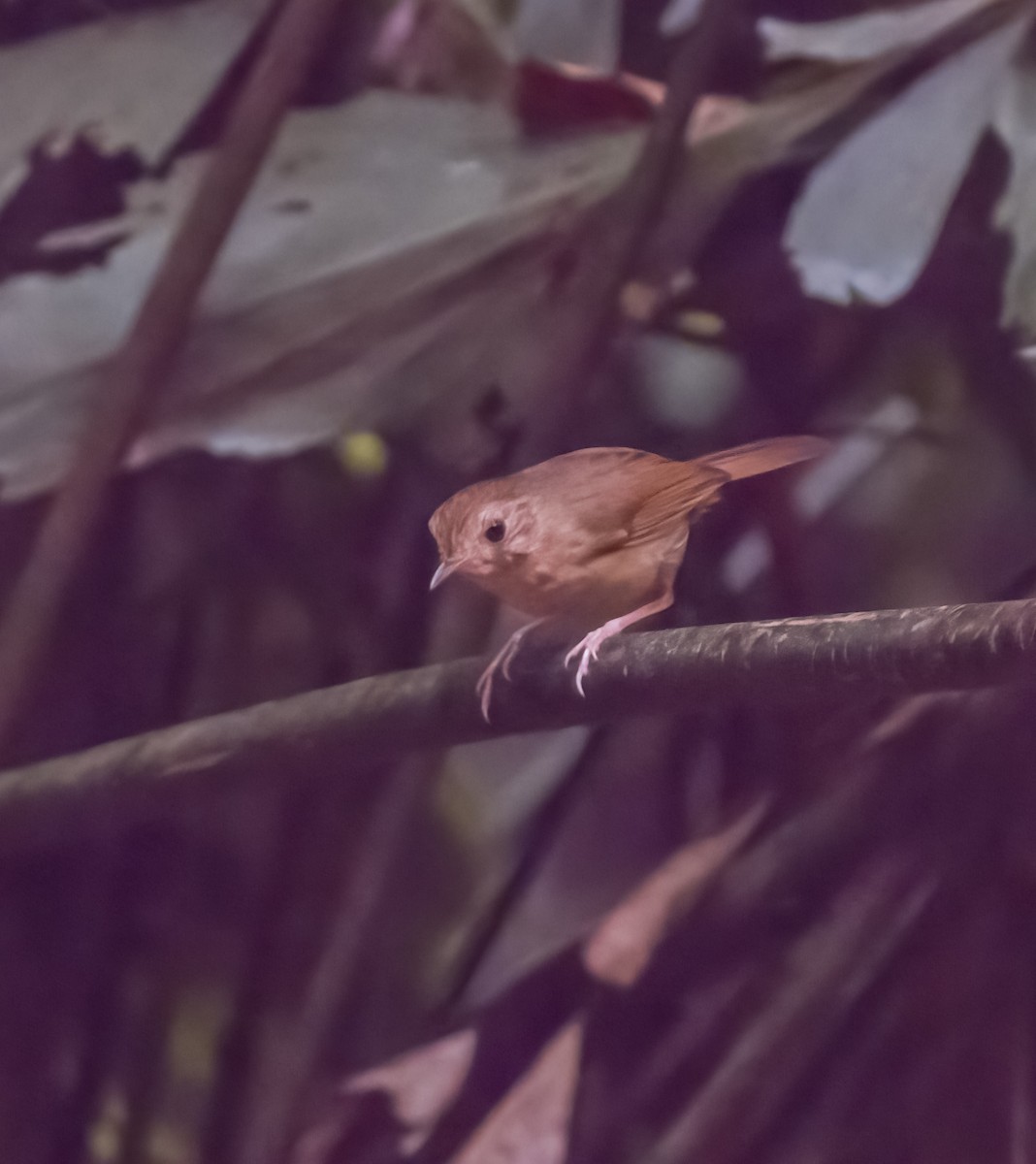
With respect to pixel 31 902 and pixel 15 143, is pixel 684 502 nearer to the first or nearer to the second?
pixel 31 902

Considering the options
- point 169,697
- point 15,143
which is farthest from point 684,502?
point 15,143

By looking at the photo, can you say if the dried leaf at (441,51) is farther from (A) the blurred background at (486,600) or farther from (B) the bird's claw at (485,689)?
(B) the bird's claw at (485,689)

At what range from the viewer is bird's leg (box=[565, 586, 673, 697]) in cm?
78

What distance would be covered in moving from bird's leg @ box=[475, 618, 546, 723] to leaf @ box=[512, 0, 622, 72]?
0.52m

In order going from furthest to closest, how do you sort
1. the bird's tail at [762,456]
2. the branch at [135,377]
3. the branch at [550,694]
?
the branch at [135,377] < the bird's tail at [762,456] < the branch at [550,694]

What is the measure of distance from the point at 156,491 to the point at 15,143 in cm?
38

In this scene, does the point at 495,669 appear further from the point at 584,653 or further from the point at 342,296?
the point at 342,296

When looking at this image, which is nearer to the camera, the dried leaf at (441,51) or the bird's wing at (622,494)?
the bird's wing at (622,494)

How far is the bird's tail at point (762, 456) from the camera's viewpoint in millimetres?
882

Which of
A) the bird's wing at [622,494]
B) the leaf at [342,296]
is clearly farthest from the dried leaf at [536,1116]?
the leaf at [342,296]

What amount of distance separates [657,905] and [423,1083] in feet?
0.74

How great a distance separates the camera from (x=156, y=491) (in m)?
1.16

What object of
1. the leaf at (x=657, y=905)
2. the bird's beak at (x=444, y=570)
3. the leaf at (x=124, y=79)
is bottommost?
the leaf at (x=657, y=905)

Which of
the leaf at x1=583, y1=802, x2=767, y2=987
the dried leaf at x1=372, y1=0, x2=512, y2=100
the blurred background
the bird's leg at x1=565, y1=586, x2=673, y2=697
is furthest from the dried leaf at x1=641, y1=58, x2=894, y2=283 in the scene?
the leaf at x1=583, y1=802, x2=767, y2=987
